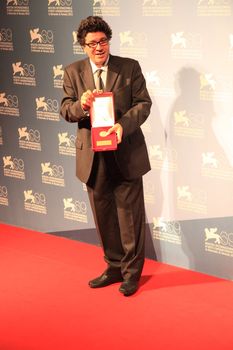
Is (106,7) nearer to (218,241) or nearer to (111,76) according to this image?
(111,76)

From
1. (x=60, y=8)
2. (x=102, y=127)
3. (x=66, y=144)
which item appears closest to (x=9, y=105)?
(x=66, y=144)

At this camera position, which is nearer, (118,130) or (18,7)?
(118,130)

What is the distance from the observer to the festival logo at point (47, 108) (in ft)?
14.7

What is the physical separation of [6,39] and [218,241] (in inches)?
83.9

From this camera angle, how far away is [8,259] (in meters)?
4.36

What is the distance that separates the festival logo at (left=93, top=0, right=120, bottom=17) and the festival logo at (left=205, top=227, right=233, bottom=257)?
1459 mm

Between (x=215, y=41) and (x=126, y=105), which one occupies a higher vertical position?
(x=215, y=41)

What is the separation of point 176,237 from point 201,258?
211 millimetres

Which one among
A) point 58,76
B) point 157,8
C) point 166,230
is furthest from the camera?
point 58,76

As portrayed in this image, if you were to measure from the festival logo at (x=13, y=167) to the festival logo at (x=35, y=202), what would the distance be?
14 cm

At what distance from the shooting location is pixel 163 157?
396 cm

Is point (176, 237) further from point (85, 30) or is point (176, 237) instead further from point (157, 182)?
point (85, 30)

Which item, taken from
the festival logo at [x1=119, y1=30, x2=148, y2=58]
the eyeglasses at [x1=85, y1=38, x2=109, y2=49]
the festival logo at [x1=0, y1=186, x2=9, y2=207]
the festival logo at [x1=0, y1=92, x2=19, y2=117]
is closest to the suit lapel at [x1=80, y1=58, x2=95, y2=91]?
the eyeglasses at [x1=85, y1=38, x2=109, y2=49]

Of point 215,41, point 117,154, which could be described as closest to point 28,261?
point 117,154
